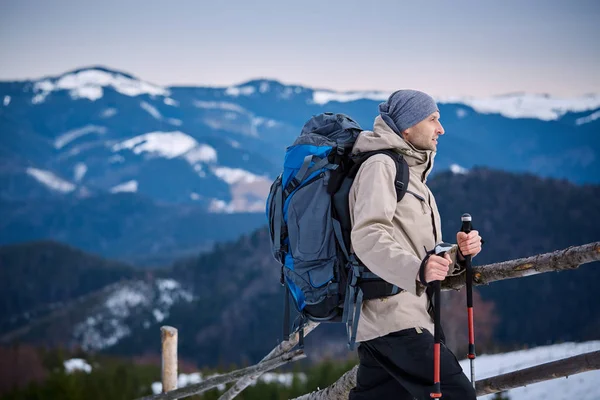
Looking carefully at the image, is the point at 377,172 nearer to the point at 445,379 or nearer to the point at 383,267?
the point at 383,267

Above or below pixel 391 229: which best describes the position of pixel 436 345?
below

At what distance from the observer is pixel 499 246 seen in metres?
111

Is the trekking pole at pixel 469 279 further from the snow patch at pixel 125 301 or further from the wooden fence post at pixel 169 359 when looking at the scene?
the snow patch at pixel 125 301

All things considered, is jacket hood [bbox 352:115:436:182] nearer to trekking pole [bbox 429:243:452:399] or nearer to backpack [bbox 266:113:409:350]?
backpack [bbox 266:113:409:350]

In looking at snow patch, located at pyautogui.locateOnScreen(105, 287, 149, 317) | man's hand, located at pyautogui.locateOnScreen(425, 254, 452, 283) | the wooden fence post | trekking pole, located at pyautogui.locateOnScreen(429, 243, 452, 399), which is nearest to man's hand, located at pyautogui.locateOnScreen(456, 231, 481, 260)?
trekking pole, located at pyautogui.locateOnScreen(429, 243, 452, 399)

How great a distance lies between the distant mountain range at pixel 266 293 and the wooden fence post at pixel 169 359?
79731mm

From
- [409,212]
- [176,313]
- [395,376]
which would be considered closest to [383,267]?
[409,212]

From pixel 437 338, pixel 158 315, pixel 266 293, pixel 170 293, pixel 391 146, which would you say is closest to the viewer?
pixel 437 338

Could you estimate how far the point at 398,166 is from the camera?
2457 millimetres

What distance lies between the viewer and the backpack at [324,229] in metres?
2.49

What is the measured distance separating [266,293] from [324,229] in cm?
10469

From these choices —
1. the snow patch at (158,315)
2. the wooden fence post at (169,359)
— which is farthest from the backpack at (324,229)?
the snow patch at (158,315)

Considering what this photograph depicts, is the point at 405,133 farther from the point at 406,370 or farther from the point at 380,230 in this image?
the point at 406,370

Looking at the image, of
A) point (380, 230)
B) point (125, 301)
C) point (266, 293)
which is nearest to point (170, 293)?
point (125, 301)
